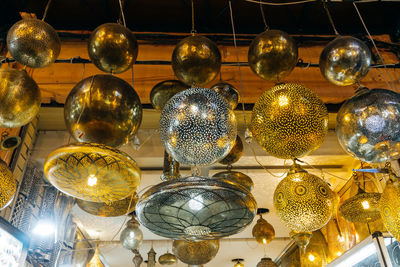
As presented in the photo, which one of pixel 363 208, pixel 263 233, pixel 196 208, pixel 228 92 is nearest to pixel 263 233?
pixel 263 233

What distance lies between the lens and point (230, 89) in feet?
7.32

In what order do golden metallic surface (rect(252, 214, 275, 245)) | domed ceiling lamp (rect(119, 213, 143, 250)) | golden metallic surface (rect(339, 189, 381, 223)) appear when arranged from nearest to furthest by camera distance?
golden metallic surface (rect(339, 189, 381, 223)) → domed ceiling lamp (rect(119, 213, 143, 250)) → golden metallic surface (rect(252, 214, 275, 245))

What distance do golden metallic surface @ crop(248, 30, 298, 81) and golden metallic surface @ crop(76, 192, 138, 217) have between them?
4.08 feet

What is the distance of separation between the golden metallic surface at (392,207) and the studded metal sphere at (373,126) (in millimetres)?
179

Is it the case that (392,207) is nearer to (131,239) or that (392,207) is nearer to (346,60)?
(346,60)

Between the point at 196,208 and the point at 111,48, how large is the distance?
104 centimetres

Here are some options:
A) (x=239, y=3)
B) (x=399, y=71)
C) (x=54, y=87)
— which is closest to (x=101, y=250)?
(x=54, y=87)

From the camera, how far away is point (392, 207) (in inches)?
61.3

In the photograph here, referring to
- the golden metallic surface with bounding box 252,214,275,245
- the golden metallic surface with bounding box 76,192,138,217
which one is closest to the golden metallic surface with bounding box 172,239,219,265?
the golden metallic surface with bounding box 76,192,138,217

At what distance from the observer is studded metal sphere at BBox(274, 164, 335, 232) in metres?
1.77

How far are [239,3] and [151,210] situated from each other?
2.61m

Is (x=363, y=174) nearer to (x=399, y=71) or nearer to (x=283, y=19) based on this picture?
(x=399, y=71)

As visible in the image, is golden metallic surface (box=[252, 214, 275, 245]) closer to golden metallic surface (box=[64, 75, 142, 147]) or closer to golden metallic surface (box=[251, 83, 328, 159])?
golden metallic surface (box=[251, 83, 328, 159])

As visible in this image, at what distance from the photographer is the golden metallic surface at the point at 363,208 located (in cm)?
257
